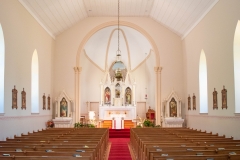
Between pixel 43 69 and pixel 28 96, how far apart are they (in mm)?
3172

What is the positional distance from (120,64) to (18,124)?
34.6ft

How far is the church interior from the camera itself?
475 inches

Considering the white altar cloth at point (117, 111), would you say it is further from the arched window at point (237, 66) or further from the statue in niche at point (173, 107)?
the arched window at point (237, 66)

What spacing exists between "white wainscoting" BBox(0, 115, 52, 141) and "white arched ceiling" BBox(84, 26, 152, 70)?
9.29 meters

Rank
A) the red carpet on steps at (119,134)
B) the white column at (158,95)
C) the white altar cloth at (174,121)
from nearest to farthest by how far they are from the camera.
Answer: the white altar cloth at (174,121) < the white column at (158,95) < the red carpet on steps at (119,134)

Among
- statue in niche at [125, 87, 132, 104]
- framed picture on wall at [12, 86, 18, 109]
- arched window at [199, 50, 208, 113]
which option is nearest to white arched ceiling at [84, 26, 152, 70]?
statue in niche at [125, 87, 132, 104]

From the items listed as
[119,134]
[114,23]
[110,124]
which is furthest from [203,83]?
[110,124]

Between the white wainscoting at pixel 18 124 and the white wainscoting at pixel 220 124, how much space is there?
815 cm

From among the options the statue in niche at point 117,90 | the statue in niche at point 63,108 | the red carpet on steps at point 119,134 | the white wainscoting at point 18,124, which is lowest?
Answer: the red carpet on steps at point 119,134

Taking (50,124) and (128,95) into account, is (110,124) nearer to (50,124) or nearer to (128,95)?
(128,95)

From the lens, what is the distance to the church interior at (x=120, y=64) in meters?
12.1

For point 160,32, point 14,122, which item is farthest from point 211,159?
point 160,32

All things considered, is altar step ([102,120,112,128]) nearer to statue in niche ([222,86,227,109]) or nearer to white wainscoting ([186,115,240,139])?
white wainscoting ([186,115,240,139])

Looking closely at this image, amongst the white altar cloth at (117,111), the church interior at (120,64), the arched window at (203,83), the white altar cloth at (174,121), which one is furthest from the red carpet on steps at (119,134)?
the arched window at (203,83)
